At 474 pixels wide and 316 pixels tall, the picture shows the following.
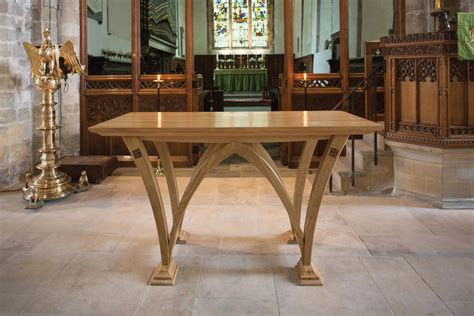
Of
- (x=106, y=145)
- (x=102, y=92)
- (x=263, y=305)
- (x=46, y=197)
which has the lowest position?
(x=263, y=305)

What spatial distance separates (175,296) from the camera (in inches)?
109

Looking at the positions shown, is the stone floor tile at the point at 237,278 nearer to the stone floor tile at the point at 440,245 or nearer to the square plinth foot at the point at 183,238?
the square plinth foot at the point at 183,238

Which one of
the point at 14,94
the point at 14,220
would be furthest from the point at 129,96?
the point at 14,220

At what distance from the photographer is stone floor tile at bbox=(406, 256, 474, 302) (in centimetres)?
276

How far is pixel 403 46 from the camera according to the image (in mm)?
4848

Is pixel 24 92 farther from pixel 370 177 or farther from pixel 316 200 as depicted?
pixel 316 200

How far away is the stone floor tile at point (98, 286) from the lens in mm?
2637

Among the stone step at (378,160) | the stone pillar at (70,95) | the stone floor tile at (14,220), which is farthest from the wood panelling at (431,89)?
the stone pillar at (70,95)

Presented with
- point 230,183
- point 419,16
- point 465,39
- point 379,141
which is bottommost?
point 230,183

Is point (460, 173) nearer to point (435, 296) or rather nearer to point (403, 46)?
point (403, 46)

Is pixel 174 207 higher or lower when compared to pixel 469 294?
higher

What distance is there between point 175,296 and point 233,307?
0.36 meters

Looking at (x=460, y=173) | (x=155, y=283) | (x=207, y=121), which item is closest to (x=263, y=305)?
(x=155, y=283)

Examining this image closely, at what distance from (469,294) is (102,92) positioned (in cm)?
548
